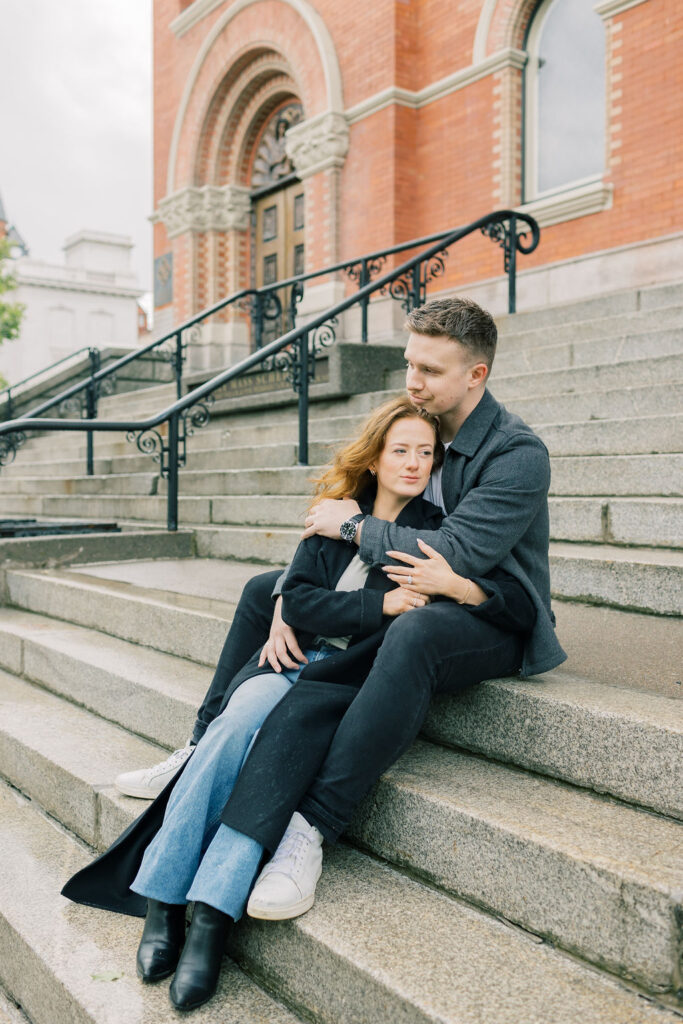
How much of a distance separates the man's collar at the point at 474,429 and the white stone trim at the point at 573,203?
22.4ft

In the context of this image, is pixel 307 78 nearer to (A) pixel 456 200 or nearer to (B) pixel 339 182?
(B) pixel 339 182

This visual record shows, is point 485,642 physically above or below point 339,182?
below

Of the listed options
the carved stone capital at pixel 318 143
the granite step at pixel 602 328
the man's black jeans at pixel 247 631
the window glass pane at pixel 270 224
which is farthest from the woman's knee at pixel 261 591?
the window glass pane at pixel 270 224

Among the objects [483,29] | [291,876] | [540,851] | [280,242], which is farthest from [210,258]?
[540,851]

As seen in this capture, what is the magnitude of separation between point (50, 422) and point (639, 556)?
3.87 m

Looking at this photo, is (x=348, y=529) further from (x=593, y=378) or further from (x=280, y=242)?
(x=280, y=242)

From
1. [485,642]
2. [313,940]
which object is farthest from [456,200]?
[313,940]

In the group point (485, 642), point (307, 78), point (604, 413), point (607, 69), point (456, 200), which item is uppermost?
point (307, 78)

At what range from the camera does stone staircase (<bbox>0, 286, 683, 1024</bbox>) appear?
178 cm

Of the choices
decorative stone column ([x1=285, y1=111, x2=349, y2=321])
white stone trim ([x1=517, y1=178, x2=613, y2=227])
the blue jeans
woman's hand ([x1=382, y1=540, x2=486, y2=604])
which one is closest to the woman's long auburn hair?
woman's hand ([x1=382, y1=540, x2=486, y2=604])

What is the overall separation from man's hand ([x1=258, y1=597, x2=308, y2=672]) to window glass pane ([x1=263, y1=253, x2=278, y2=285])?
11905mm

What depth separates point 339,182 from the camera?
1166cm

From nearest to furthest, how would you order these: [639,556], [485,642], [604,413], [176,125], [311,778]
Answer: [311,778], [485,642], [639,556], [604,413], [176,125]

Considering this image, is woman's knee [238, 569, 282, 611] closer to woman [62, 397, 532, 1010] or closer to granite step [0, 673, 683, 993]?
woman [62, 397, 532, 1010]
